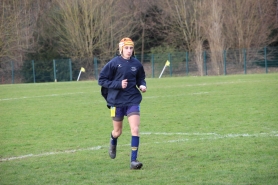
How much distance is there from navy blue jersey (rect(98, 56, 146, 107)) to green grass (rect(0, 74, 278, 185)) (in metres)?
0.97

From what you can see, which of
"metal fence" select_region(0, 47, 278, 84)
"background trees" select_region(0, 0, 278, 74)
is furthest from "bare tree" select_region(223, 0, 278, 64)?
"metal fence" select_region(0, 47, 278, 84)

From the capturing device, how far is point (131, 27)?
54.0 meters

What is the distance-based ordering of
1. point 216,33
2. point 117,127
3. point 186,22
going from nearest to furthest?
1. point 117,127
2. point 216,33
3. point 186,22

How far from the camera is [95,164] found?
8281mm

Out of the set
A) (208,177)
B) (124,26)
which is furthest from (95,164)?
(124,26)

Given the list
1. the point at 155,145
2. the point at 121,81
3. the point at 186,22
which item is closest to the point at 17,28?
the point at 186,22

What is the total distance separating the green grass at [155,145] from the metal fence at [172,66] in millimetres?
27869

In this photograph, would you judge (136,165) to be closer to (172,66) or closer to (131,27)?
(172,66)

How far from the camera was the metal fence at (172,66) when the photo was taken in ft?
149

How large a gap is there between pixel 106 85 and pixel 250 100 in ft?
35.9

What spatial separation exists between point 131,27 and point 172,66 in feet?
26.8

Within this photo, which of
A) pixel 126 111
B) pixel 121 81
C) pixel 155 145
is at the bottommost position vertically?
→ pixel 155 145

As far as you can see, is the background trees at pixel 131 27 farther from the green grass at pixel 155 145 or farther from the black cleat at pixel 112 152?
the black cleat at pixel 112 152

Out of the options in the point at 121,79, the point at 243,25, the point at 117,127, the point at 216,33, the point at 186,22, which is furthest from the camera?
the point at 186,22
